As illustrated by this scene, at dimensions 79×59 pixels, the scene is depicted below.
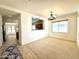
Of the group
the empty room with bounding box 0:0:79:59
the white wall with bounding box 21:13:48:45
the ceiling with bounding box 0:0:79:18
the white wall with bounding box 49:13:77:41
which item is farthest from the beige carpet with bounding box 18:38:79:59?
the ceiling with bounding box 0:0:79:18

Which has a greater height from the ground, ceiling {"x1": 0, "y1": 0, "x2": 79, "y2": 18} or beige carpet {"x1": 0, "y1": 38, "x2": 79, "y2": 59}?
ceiling {"x1": 0, "y1": 0, "x2": 79, "y2": 18}

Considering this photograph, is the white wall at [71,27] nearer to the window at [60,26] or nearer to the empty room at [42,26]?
the empty room at [42,26]

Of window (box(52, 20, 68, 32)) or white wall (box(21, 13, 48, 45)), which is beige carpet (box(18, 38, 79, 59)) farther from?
window (box(52, 20, 68, 32))

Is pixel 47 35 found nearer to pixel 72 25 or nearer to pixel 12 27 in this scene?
pixel 72 25

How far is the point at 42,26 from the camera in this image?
26.8ft

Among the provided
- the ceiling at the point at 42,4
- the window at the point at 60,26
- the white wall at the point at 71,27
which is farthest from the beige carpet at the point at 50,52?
the window at the point at 60,26

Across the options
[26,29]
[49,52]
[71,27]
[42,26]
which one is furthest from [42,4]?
[42,26]

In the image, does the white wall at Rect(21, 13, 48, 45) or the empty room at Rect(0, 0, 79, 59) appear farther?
the white wall at Rect(21, 13, 48, 45)

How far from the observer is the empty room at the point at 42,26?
3.57 m

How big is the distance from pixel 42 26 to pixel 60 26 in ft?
6.30

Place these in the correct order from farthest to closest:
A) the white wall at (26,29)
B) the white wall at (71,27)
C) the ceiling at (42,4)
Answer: the white wall at (71,27)
the white wall at (26,29)
the ceiling at (42,4)

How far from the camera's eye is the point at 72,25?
6273 mm

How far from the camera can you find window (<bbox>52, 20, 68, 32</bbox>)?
23.2 ft

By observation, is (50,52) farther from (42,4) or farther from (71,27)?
(71,27)
